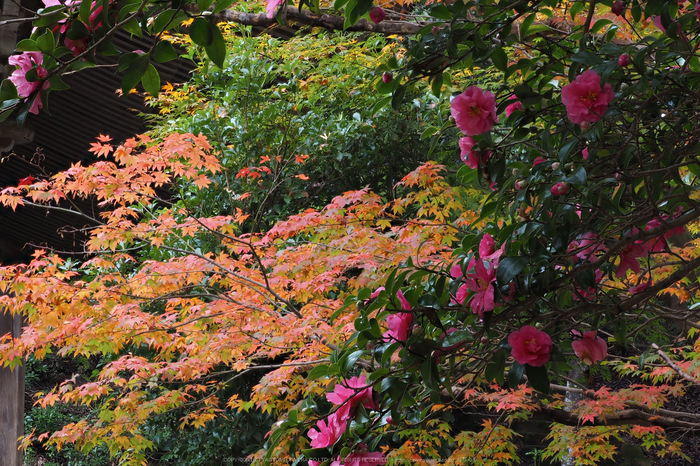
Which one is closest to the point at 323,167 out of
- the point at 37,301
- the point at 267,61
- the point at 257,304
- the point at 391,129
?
the point at 391,129

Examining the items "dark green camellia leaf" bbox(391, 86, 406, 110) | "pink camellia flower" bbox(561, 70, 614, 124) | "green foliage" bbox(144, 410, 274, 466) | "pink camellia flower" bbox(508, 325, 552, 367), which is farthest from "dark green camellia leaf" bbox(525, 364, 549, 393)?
"green foliage" bbox(144, 410, 274, 466)

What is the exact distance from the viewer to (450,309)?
0.96 m

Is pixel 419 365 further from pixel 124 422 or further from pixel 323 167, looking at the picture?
pixel 323 167

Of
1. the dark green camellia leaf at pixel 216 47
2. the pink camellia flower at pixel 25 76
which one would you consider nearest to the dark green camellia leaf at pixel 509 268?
the dark green camellia leaf at pixel 216 47

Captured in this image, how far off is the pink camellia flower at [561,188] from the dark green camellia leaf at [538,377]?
0.28m

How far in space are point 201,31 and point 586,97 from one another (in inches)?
24.4

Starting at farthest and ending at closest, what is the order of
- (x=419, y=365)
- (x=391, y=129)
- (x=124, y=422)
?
1. (x=391, y=129)
2. (x=124, y=422)
3. (x=419, y=365)

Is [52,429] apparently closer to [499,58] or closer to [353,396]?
[353,396]

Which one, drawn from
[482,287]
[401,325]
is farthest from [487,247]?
[401,325]

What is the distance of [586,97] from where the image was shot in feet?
3.14

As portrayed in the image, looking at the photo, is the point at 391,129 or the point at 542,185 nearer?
the point at 542,185

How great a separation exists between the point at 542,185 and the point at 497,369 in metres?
0.31

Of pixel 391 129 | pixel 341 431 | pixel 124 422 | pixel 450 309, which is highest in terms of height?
pixel 450 309

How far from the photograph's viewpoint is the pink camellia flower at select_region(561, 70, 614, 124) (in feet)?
3.09
